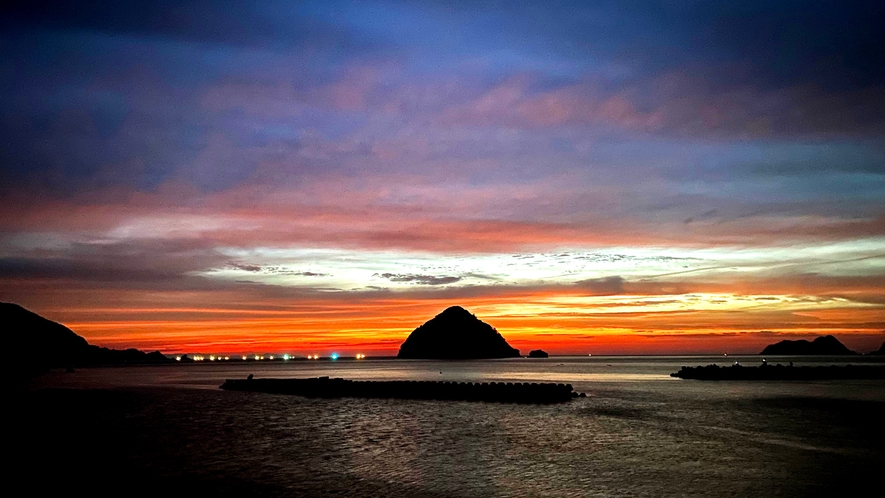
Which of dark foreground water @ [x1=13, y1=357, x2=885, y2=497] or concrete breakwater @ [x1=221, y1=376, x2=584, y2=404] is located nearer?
dark foreground water @ [x1=13, y1=357, x2=885, y2=497]

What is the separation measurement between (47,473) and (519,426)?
1038 inches

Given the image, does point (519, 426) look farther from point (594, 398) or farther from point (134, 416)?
point (134, 416)

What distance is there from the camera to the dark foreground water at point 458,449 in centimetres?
2197

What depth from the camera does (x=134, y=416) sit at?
46719mm

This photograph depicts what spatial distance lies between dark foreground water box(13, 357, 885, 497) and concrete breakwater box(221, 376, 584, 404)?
701 cm

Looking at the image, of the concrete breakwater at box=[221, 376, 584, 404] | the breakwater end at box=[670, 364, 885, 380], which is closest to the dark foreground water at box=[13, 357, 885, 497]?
the concrete breakwater at box=[221, 376, 584, 404]

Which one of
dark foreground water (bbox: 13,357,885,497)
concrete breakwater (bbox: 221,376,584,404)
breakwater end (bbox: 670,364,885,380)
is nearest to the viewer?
dark foreground water (bbox: 13,357,885,497)

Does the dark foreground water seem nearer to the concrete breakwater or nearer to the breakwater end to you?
the concrete breakwater

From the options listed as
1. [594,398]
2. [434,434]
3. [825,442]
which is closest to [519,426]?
[434,434]

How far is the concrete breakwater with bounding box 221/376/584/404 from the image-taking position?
2384 inches

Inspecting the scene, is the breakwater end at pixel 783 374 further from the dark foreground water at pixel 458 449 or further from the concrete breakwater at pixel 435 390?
the dark foreground water at pixel 458 449

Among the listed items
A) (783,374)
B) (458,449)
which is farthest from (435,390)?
(783,374)

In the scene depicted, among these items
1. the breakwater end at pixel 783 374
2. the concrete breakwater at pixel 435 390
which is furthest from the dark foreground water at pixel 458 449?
the breakwater end at pixel 783 374

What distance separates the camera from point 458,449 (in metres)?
29.9
